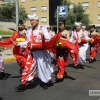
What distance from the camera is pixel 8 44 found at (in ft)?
22.0

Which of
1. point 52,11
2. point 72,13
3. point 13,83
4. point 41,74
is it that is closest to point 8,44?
point 13,83

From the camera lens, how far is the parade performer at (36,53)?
5.52 meters

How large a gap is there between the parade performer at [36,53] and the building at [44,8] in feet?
139

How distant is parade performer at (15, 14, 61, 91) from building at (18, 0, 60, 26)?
42329 millimetres

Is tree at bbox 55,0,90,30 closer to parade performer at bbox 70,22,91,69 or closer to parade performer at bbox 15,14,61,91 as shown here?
parade performer at bbox 70,22,91,69

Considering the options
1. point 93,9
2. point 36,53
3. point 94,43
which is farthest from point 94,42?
point 93,9

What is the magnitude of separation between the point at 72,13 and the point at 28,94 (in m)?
39.1

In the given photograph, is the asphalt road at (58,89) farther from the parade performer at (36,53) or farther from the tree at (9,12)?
the tree at (9,12)

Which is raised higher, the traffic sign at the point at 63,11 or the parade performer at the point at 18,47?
the traffic sign at the point at 63,11

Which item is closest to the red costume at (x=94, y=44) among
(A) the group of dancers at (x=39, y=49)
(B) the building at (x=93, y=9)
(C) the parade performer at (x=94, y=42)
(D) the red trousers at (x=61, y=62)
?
(C) the parade performer at (x=94, y=42)

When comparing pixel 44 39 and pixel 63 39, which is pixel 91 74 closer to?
pixel 63 39

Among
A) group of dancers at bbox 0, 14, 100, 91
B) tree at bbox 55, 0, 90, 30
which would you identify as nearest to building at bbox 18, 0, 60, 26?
tree at bbox 55, 0, 90, 30

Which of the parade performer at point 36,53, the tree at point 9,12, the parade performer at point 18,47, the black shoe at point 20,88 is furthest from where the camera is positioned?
the tree at point 9,12

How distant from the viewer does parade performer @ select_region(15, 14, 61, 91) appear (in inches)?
217
